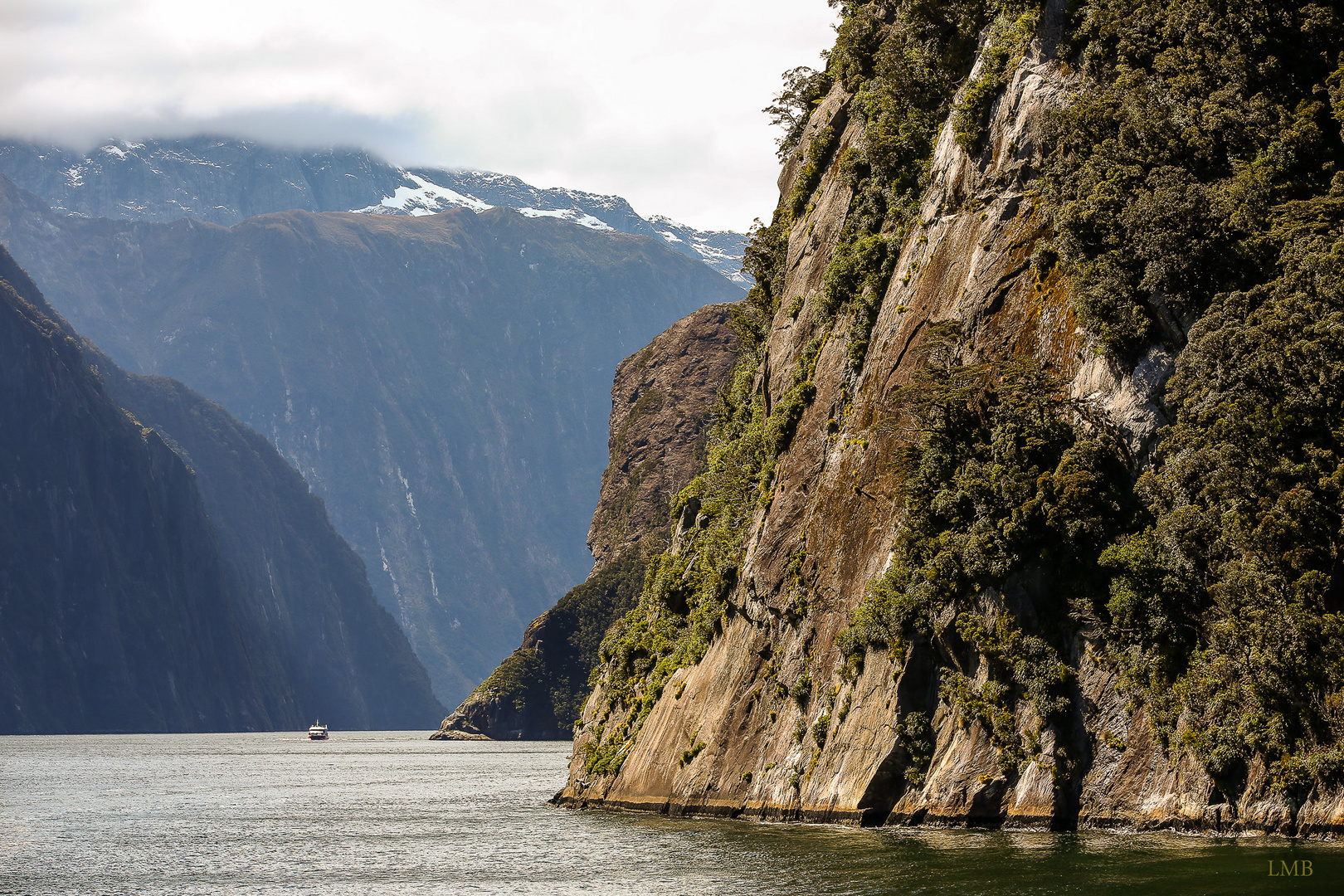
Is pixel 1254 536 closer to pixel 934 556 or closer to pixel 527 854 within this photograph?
pixel 934 556

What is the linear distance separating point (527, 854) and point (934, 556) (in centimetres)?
2039

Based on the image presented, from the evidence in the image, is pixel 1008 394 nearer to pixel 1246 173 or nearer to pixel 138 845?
pixel 1246 173

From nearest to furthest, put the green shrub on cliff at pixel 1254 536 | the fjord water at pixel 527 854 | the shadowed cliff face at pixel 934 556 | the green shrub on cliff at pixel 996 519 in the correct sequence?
the fjord water at pixel 527 854, the green shrub on cliff at pixel 1254 536, the shadowed cliff face at pixel 934 556, the green shrub on cliff at pixel 996 519

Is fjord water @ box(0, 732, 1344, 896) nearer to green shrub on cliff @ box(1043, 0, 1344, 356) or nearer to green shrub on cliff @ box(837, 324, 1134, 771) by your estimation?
green shrub on cliff @ box(837, 324, 1134, 771)

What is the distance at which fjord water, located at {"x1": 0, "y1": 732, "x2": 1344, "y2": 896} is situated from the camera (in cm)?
3666

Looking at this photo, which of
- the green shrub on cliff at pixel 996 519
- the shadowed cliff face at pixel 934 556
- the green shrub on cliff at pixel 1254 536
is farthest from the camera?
the green shrub on cliff at pixel 996 519

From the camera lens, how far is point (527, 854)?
51.8 meters

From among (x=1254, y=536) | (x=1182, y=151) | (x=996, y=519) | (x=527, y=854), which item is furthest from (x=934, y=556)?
(x=527, y=854)

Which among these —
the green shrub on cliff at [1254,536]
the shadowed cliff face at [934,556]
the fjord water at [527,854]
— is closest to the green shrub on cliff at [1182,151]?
the shadowed cliff face at [934,556]

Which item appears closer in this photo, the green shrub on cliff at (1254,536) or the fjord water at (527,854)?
the fjord water at (527,854)

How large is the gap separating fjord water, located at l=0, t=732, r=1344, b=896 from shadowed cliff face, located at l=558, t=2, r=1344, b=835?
2.35m

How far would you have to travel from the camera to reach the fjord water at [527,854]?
120 ft

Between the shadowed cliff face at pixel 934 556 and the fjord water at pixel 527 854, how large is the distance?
2.35m

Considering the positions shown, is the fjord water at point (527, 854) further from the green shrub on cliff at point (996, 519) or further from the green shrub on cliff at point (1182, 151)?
the green shrub on cliff at point (1182, 151)
